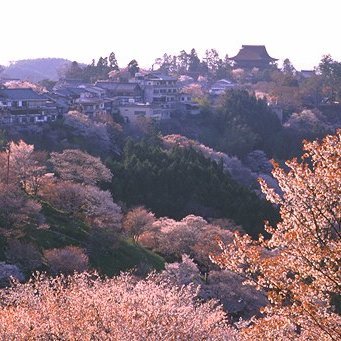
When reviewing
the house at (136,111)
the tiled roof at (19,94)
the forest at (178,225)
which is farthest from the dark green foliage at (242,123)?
the tiled roof at (19,94)

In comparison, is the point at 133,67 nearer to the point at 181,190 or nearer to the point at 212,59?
the point at 212,59

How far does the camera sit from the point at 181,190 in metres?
34.8

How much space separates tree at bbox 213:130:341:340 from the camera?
7707mm

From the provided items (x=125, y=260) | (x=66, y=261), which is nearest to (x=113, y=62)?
(x=125, y=260)

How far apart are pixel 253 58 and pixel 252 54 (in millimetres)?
737

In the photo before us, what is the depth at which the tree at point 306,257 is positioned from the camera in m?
7.71

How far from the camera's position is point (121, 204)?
30.7 m

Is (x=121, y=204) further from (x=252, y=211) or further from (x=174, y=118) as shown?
(x=174, y=118)

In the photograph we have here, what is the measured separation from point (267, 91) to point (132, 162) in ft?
118

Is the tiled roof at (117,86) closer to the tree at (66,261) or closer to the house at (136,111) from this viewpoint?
the house at (136,111)

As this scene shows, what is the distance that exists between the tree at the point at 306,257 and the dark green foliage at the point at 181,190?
947 inches

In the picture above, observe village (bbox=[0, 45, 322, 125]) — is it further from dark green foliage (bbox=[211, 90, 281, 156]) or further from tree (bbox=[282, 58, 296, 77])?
tree (bbox=[282, 58, 296, 77])

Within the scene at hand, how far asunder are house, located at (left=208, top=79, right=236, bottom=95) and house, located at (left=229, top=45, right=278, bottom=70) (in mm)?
9686

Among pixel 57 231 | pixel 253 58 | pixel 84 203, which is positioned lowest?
pixel 57 231
